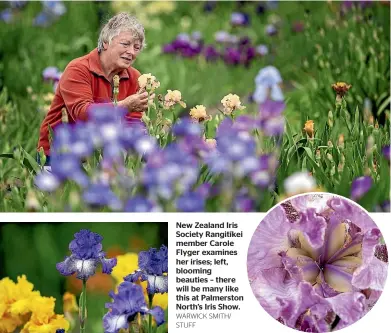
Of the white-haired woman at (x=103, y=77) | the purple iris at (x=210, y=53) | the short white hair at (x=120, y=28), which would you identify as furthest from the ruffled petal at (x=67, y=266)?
the purple iris at (x=210, y=53)

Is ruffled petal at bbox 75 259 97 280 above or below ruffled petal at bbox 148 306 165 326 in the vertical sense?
above

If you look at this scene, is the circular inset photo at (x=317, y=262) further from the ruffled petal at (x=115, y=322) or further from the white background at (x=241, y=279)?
the ruffled petal at (x=115, y=322)

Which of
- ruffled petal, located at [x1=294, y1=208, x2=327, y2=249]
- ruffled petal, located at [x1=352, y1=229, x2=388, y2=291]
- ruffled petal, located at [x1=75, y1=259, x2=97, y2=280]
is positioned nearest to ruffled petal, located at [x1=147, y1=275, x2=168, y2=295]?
ruffled petal, located at [x1=75, y1=259, x2=97, y2=280]

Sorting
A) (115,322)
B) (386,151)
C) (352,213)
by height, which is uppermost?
(386,151)

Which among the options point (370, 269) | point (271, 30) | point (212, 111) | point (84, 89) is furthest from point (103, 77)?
point (370, 269)

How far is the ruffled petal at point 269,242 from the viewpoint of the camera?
199 cm

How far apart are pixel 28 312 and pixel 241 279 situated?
1.56 ft

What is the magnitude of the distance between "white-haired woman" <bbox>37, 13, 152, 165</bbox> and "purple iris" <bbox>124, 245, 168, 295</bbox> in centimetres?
30

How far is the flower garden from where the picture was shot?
2.01 meters

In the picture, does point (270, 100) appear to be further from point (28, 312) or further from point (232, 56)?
point (28, 312)

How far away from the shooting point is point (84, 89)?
2053 mm

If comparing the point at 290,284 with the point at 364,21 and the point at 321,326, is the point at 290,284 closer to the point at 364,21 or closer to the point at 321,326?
the point at 321,326

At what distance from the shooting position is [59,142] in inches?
79.7

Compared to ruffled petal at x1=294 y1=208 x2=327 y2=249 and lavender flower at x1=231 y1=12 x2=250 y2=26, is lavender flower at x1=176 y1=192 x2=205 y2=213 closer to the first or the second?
ruffled petal at x1=294 y1=208 x2=327 y2=249
